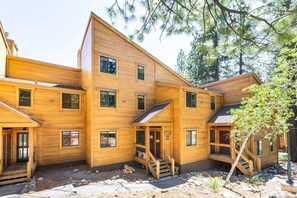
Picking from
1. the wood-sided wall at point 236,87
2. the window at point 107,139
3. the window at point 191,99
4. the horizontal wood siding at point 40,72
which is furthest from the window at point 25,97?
the wood-sided wall at point 236,87

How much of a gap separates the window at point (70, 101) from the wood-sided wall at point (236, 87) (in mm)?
12502

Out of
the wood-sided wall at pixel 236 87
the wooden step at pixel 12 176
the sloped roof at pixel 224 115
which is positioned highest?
Result: the wood-sided wall at pixel 236 87

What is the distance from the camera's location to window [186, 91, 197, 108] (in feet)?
39.5

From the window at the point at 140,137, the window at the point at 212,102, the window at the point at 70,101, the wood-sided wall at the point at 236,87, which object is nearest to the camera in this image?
the window at the point at 70,101

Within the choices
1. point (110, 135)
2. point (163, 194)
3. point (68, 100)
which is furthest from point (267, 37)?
point (68, 100)

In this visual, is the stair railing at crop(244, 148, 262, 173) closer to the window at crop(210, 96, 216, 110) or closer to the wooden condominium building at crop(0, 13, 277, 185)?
the wooden condominium building at crop(0, 13, 277, 185)

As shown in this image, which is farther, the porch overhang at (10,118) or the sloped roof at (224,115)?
the sloped roof at (224,115)

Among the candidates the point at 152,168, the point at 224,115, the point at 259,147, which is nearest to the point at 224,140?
the point at 224,115

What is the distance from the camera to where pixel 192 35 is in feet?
19.6

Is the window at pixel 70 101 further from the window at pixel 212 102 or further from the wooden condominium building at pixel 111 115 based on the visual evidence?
the window at pixel 212 102

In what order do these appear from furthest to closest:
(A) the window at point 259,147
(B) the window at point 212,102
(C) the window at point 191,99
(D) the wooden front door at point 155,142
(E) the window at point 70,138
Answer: (B) the window at point 212,102, (A) the window at point 259,147, (D) the wooden front door at point 155,142, (C) the window at point 191,99, (E) the window at point 70,138

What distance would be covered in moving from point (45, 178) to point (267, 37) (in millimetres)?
11937

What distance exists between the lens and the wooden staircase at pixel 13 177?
791 cm

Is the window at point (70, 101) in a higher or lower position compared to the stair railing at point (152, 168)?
higher
